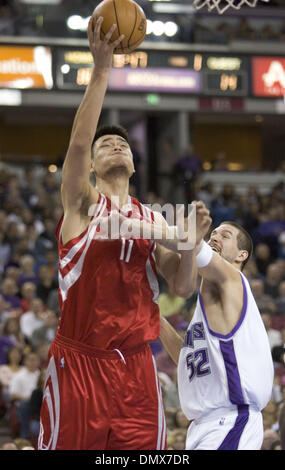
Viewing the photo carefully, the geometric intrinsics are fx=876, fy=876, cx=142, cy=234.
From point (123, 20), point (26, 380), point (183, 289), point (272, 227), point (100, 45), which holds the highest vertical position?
point (123, 20)

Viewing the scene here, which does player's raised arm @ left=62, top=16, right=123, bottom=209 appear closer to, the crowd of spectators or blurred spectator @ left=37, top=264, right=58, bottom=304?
the crowd of spectators

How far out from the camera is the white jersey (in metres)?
4.51

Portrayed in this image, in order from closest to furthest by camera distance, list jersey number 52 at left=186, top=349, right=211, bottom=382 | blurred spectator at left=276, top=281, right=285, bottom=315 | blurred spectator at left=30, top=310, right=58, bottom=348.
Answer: jersey number 52 at left=186, top=349, right=211, bottom=382 < blurred spectator at left=30, top=310, right=58, bottom=348 < blurred spectator at left=276, top=281, right=285, bottom=315

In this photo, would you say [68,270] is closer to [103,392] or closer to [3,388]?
[103,392]

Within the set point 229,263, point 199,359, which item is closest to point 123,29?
point 229,263

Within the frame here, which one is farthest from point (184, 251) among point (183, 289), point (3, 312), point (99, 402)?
point (3, 312)

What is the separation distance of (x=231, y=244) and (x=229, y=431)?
3.51ft

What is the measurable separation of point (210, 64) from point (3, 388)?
28.5 feet

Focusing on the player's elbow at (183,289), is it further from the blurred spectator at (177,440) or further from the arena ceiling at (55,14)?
the arena ceiling at (55,14)

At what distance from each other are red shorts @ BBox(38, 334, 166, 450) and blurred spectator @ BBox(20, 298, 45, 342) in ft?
20.7

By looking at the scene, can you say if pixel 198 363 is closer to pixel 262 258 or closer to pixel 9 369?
pixel 9 369

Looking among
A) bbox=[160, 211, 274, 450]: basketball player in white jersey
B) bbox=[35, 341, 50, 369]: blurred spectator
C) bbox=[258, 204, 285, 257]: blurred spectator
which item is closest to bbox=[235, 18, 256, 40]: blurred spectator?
bbox=[258, 204, 285, 257]: blurred spectator

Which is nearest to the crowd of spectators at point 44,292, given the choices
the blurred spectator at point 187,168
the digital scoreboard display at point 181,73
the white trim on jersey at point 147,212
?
the blurred spectator at point 187,168

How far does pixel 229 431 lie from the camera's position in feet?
14.7
